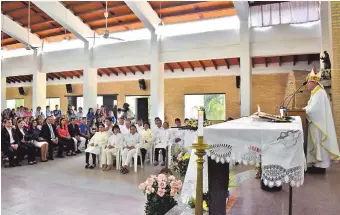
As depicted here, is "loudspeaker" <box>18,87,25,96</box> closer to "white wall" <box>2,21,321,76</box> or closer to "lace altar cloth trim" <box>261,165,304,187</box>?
"white wall" <box>2,21,321,76</box>

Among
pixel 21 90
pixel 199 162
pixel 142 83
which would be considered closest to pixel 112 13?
pixel 142 83

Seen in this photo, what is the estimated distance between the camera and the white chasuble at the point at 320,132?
4277 millimetres

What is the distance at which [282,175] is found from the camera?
6.76ft

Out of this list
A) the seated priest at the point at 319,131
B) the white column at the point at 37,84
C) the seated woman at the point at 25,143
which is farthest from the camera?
the white column at the point at 37,84

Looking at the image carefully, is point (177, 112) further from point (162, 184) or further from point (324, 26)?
point (162, 184)

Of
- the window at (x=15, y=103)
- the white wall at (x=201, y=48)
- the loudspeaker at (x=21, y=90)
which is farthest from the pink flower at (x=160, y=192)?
the window at (x=15, y=103)

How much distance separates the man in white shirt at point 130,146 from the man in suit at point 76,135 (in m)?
2.89

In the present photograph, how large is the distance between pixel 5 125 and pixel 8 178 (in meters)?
1.84

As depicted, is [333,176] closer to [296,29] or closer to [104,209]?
[104,209]

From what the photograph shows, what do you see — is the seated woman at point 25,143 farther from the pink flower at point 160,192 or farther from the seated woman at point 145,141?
the pink flower at point 160,192

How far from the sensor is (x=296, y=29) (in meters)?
8.53

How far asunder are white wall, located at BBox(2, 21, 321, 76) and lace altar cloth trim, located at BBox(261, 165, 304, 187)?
739 centimetres

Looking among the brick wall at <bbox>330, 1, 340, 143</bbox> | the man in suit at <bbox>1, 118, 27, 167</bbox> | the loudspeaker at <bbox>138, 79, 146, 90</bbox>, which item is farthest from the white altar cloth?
the loudspeaker at <bbox>138, 79, 146, 90</bbox>

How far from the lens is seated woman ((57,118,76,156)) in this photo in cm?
887
